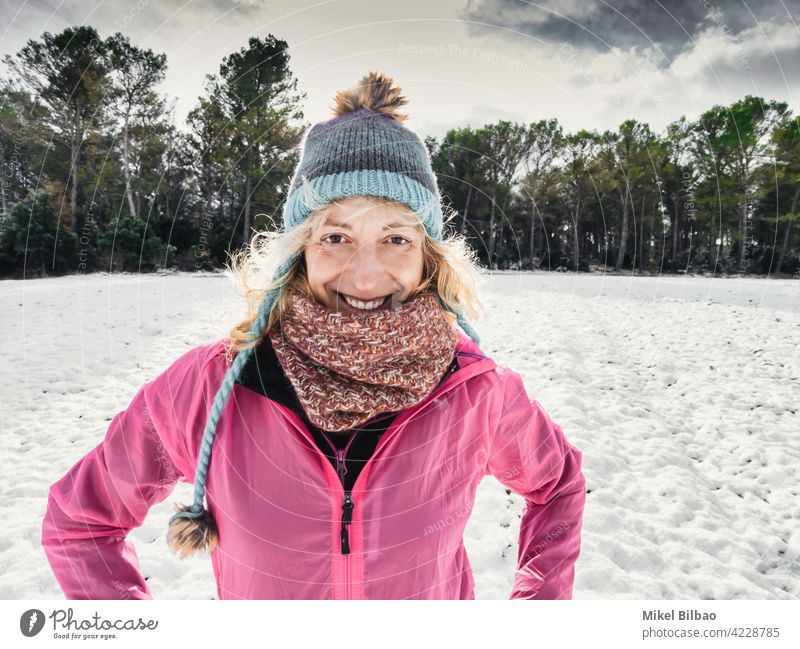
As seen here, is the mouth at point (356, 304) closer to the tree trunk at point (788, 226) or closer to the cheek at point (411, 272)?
the cheek at point (411, 272)

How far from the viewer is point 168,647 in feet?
3.09

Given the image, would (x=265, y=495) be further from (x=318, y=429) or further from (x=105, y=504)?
(x=105, y=504)

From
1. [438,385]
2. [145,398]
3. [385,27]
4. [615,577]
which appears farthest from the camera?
[615,577]

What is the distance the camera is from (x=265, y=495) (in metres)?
0.89

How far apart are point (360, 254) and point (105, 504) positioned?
813 millimetres

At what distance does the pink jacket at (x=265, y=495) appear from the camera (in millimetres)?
881

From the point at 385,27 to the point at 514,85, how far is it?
0.47m

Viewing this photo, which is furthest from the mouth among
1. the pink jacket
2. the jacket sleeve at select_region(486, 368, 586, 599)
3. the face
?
A: the jacket sleeve at select_region(486, 368, 586, 599)

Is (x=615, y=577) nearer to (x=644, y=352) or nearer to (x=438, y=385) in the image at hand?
(x=438, y=385)

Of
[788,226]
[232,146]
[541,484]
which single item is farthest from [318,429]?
[788,226]

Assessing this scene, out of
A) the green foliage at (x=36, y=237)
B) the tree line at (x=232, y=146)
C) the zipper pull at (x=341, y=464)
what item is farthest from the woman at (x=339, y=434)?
the green foliage at (x=36, y=237)

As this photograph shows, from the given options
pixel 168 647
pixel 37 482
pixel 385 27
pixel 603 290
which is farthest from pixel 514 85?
pixel 603 290

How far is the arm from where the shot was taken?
0.87m

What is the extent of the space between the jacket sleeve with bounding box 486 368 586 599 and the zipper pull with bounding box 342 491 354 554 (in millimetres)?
397
